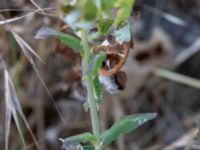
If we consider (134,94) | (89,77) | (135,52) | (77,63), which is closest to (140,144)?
(134,94)

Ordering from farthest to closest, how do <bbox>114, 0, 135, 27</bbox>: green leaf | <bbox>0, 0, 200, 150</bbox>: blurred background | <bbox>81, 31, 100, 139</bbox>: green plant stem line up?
1. <bbox>0, 0, 200, 150</bbox>: blurred background
2. <bbox>81, 31, 100, 139</bbox>: green plant stem
3. <bbox>114, 0, 135, 27</bbox>: green leaf

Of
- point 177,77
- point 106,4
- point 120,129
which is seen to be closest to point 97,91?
point 120,129

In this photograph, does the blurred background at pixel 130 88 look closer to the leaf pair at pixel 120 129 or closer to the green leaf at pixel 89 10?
the leaf pair at pixel 120 129

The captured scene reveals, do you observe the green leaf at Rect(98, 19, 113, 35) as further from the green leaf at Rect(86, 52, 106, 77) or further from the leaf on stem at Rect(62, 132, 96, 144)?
the leaf on stem at Rect(62, 132, 96, 144)

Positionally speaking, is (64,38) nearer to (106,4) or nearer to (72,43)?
(72,43)

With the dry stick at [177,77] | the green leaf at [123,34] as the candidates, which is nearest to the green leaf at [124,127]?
the green leaf at [123,34]

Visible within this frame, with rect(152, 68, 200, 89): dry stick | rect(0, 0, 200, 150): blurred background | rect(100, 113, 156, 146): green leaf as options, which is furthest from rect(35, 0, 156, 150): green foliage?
rect(152, 68, 200, 89): dry stick
